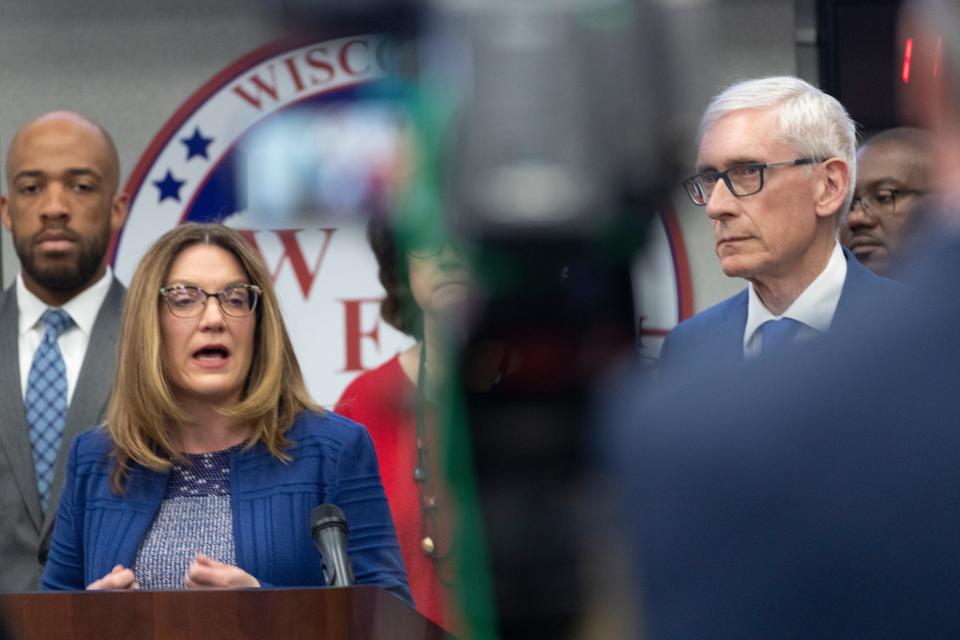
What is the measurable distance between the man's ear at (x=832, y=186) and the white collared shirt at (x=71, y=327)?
172 cm

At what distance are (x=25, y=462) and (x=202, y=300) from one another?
29.8 inches

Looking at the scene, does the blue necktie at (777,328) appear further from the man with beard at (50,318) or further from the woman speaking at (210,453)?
the man with beard at (50,318)

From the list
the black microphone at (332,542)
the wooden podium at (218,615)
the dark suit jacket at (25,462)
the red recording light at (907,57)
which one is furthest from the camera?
the dark suit jacket at (25,462)

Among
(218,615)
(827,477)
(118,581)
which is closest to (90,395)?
(118,581)

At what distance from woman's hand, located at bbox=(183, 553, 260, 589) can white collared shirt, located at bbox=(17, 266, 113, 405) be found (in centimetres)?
116

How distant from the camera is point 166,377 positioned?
121 inches

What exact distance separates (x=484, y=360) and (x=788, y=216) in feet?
3.81

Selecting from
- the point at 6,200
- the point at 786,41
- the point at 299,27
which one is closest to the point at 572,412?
the point at 299,27

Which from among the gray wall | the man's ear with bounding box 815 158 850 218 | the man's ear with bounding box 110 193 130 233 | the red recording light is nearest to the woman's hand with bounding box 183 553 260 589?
the man's ear with bounding box 815 158 850 218

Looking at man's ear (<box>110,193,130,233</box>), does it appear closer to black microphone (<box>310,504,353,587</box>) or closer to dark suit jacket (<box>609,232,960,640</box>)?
black microphone (<box>310,504,353,587</box>)

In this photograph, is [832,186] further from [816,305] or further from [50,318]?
[50,318]

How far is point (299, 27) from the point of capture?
2.00 m

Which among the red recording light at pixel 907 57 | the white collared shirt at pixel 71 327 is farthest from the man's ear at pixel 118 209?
the red recording light at pixel 907 57

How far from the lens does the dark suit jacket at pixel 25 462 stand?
3555mm
